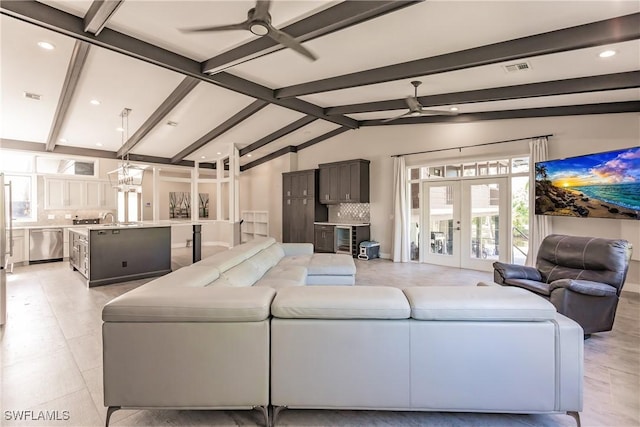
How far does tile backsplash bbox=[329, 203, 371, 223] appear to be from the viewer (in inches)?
317

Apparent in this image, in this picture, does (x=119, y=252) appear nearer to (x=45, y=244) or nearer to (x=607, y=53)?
(x=45, y=244)

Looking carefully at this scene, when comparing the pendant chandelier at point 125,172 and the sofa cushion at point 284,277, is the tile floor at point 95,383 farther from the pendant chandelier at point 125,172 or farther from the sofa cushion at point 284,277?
the pendant chandelier at point 125,172

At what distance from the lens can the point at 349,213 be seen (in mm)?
8414

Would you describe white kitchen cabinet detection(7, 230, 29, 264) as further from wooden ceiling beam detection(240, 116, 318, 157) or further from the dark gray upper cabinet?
the dark gray upper cabinet

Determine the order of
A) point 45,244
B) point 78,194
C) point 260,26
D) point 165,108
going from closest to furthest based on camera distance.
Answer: point 260,26, point 165,108, point 45,244, point 78,194

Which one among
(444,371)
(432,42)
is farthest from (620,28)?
(444,371)

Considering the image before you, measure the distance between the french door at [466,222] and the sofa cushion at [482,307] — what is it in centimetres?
476

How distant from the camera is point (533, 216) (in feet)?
17.5

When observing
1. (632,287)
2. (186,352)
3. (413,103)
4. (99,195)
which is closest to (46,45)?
(186,352)

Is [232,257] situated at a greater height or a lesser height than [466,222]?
lesser

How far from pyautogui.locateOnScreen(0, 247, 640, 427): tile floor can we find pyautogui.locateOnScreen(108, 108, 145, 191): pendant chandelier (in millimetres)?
2604

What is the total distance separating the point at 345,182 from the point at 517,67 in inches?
178

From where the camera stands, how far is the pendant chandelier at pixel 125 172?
233 inches

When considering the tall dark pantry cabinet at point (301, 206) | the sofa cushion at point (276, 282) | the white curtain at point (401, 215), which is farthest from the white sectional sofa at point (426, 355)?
the tall dark pantry cabinet at point (301, 206)
